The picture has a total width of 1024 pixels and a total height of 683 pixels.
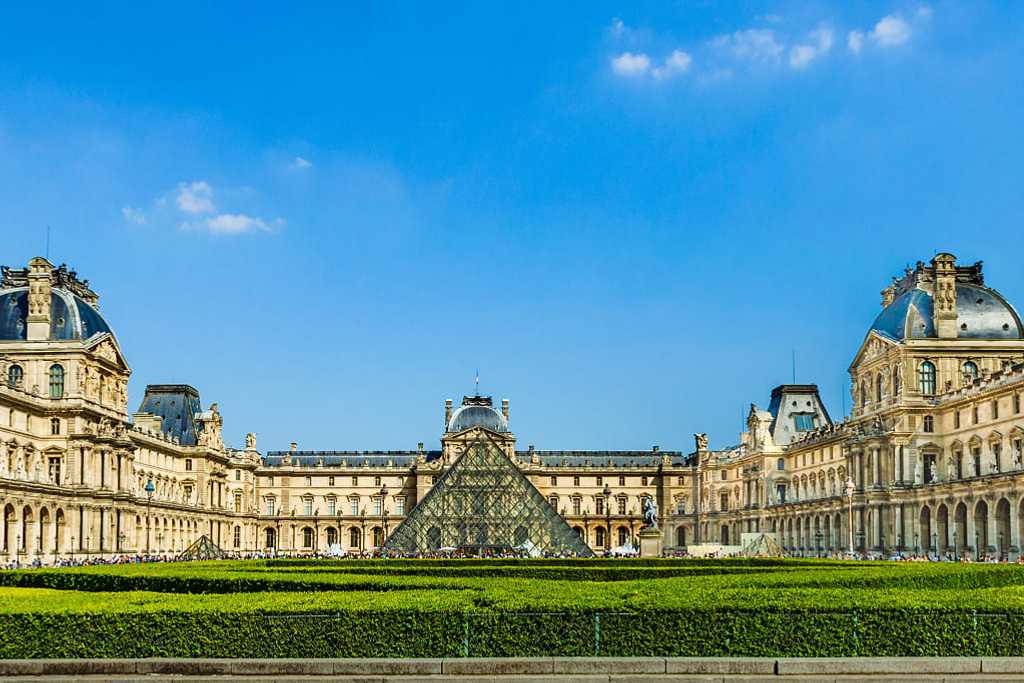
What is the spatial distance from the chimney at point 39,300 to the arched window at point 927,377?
48.1 meters

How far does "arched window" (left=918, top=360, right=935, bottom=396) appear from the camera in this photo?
6512cm

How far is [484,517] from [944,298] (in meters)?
28.3

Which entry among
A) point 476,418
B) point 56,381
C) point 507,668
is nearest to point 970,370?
point 56,381

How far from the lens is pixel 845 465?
242ft

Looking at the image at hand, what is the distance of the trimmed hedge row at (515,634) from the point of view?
16625mm

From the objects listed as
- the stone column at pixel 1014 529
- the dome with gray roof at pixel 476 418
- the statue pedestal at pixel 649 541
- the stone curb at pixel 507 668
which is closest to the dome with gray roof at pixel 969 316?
the stone column at pixel 1014 529

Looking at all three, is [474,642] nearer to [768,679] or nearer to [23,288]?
[768,679]

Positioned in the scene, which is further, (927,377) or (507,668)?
(927,377)

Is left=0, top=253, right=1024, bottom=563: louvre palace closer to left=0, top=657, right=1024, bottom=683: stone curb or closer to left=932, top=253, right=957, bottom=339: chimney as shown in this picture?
left=932, top=253, right=957, bottom=339: chimney

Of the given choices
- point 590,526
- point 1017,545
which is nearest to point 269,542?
point 590,526

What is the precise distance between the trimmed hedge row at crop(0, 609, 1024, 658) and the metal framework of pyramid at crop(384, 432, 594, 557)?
37292 mm

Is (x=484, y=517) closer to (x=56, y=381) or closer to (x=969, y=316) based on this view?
(x=56, y=381)

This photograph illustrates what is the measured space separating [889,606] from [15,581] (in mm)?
24352

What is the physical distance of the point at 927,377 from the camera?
65.2 meters
